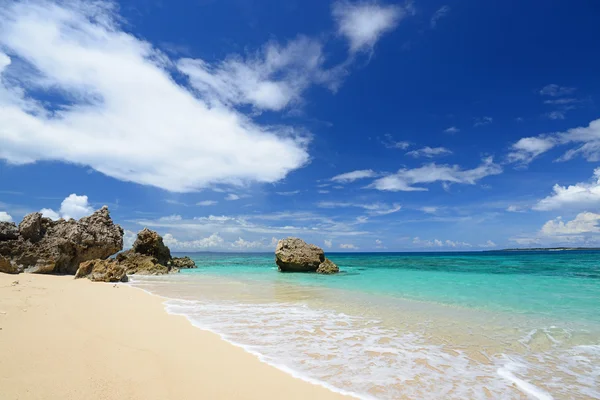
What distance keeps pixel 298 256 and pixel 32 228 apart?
1946 centimetres

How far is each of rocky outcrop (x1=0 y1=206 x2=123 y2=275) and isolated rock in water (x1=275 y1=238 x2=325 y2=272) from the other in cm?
1384

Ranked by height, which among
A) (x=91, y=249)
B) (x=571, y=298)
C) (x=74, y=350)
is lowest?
(x=571, y=298)

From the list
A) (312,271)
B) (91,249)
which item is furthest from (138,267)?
(312,271)

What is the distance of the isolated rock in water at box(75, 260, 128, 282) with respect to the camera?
1555 cm

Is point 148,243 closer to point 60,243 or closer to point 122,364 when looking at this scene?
point 60,243

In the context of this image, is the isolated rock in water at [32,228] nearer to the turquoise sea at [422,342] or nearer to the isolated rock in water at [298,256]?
the turquoise sea at [422,342]

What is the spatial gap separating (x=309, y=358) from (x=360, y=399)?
1.49 metres

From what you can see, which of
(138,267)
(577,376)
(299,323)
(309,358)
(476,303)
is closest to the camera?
(577,376)

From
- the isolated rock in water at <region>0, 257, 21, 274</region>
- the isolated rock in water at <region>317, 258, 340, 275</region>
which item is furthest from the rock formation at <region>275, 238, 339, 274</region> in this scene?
the isolated rock in water at <region>0, 257, 21, 274</region>

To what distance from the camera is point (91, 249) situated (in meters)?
19.5

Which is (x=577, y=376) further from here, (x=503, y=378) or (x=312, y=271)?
(x=312, y=271)

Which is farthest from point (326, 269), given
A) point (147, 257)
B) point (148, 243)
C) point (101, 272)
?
point (101, 272)

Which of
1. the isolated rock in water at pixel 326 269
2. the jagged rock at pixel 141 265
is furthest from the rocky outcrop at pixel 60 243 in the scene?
the isolated rock in water at pixel 326 269

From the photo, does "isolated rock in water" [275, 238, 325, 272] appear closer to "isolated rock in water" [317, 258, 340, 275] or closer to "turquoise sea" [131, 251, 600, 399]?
"isolated rock in water" [317, 258, 340, 275]
